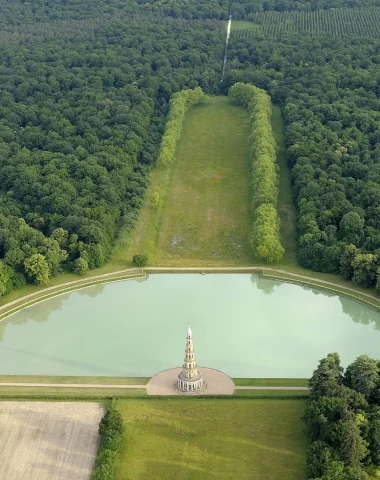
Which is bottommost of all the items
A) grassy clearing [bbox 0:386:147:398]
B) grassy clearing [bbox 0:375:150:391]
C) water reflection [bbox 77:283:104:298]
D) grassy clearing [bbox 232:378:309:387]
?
grassy clearing [bbox 0:386:147:398]

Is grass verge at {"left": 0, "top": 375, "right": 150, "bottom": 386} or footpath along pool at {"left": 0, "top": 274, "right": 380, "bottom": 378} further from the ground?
footpath along pool at {"left": 0, "top": 274, "right": 380, "bottom": 378}

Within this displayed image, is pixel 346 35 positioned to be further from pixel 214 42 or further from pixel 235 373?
pixel 235 373

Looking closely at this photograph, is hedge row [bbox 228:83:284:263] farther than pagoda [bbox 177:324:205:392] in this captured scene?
Yes

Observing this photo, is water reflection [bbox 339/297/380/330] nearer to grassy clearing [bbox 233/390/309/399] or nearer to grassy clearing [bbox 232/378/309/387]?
grassy clearing [bbox 232/378/309/387]

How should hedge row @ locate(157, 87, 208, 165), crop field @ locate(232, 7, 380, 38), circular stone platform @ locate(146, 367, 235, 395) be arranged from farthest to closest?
crop field @ locate(232, 7, 380, 38), hedge row @ locate(157, 87, 208, 165), circular stone platform @ locate(146, 367, 235, 395)

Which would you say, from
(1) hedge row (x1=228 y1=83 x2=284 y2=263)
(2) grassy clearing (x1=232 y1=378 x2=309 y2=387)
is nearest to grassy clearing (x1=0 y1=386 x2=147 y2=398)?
(2) grassy clearing (x1=232 y1=378 x2=309 y2=387)

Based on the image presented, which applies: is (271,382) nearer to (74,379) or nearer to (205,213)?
(74,379)

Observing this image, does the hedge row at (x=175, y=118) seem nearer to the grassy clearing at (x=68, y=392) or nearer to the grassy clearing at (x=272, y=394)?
the grassy clearing at (x=68, y=392)
